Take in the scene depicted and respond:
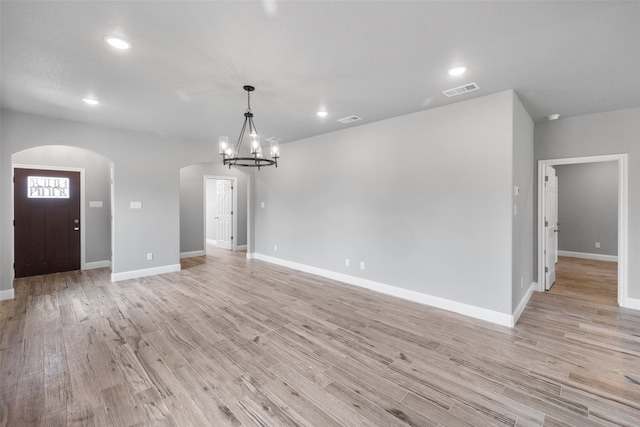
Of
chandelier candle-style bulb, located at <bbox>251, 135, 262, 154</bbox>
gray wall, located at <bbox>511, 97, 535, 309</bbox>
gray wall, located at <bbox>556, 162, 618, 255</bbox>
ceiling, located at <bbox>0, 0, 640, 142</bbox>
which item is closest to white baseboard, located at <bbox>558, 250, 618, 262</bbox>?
gray wall, located at <bbox>556, 162, 618, 255</bbox>

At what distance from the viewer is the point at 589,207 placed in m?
7.03

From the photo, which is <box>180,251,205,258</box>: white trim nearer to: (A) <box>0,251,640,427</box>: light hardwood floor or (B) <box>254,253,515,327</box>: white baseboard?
(A) <box>0,251,640,427</box>: light hardwood floor

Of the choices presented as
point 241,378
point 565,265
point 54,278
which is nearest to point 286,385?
point 241,378

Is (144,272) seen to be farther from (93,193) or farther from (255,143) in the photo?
(255,143)

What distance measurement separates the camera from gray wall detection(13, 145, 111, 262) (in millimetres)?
5965

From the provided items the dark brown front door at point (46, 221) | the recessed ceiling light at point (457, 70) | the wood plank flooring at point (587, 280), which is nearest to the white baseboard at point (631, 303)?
the wood plank flooring at point (587, 280)

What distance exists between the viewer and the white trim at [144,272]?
17.3ft

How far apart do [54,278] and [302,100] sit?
→ 613 centimetres

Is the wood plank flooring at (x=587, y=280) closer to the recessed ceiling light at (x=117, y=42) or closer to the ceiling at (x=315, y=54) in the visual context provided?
the ceiling at (x=315, y=54)

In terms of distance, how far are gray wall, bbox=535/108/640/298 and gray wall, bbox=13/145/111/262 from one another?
8.85m

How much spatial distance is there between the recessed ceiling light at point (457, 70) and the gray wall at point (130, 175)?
5356 mm

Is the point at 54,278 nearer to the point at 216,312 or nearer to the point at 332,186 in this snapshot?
the point at 216,312

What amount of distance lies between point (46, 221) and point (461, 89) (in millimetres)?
8066

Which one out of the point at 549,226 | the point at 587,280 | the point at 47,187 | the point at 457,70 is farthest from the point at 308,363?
the point at 47,187
